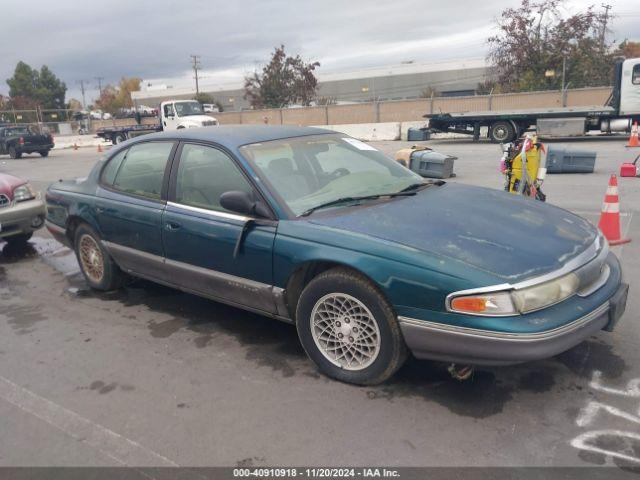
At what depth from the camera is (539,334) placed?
276cm

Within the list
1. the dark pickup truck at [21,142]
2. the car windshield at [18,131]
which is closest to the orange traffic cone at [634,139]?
the dark pickup truck at [21,142]

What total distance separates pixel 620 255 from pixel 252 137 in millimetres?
4218

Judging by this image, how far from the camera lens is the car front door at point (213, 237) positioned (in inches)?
143

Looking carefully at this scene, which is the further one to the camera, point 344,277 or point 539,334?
point 344,277

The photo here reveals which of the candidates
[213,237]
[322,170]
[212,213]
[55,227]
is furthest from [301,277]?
[55,227]

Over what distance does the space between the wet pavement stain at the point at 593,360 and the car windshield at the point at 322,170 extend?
1.64 m

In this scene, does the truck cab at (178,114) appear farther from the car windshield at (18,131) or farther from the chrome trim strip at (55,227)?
the chrome trim strip at (55,227)

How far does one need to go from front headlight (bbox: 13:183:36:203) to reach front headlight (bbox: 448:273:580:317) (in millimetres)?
6284

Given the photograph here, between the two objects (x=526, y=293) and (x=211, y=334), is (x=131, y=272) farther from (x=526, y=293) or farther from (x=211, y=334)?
(x=526, y=293)

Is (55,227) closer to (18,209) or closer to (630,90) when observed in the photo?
(18,209)

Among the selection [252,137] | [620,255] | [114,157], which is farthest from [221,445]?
[620,255]

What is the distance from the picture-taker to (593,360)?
3.53m

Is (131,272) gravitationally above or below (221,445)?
above

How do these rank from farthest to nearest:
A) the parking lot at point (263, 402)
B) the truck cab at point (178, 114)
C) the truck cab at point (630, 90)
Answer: the truck cab at point (178, 114)
the truck cab at point (630, 90)
the parking lot at point (263, 402)
